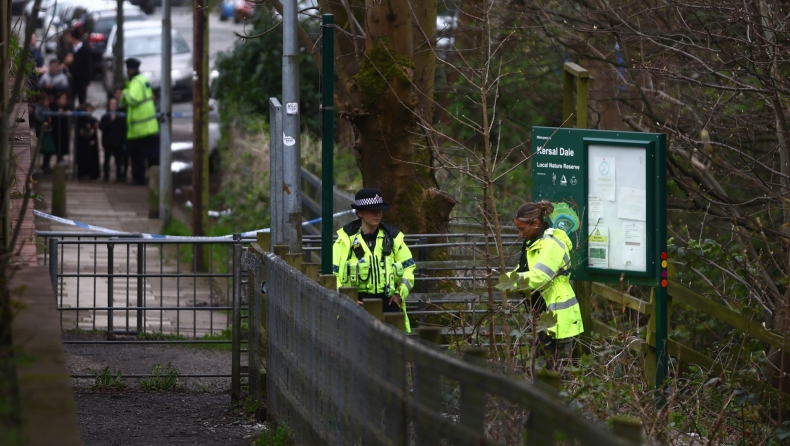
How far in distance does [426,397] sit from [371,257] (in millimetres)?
3846

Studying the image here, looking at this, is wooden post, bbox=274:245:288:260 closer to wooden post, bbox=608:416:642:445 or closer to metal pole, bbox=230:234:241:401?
metal pole, bbox=230:234:241:401

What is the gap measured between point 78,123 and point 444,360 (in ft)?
59.9

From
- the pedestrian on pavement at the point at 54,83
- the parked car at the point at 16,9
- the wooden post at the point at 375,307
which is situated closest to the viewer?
the wooden post at the point at 375,307

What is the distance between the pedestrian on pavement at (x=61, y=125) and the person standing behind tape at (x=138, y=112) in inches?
49.9

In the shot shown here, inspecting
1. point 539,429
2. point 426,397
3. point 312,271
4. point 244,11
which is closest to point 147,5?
point 244,11

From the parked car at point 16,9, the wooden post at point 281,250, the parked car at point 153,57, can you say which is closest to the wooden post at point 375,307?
the parked car at point 16,9

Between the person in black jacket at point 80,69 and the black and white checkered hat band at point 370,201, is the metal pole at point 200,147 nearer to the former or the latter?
the person in black jacket at point 80,69

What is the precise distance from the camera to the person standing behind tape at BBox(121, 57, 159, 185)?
20672 mm

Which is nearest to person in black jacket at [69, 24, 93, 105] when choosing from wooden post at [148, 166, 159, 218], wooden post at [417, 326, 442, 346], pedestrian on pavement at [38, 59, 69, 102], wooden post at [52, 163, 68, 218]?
pedestrian on pavement at [38, 59, 69, 102]

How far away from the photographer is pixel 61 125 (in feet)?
71.3

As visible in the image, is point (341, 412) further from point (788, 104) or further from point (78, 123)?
point (78, 123)

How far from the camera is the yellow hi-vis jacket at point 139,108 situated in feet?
67.8

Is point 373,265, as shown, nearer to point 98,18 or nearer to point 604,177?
point 604,177

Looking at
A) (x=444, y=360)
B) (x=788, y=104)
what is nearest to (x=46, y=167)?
(x=788, y=104)
